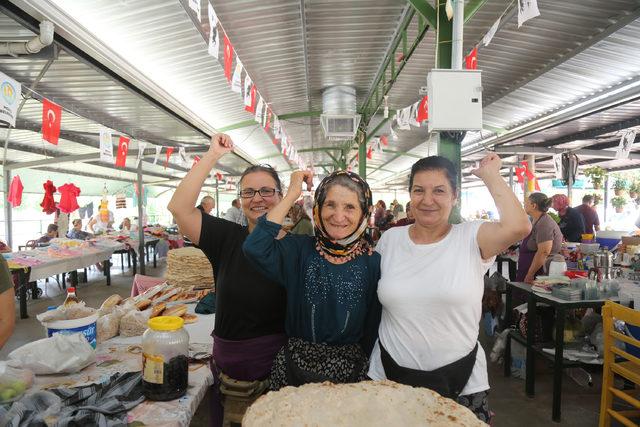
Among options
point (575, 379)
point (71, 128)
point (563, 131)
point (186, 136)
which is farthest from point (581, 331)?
point (71, 128)

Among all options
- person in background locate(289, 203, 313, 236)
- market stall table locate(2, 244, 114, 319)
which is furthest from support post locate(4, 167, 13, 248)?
person in background locate(289, 203, 313, 236)

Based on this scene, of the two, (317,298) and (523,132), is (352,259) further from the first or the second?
(523,132)

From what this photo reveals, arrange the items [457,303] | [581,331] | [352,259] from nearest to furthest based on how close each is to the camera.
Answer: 1. [457,303]
2. [352,259]
3. [581,331]

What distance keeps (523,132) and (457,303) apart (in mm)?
7305

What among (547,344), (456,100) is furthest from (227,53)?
(547,344)

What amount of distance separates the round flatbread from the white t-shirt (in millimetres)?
1548

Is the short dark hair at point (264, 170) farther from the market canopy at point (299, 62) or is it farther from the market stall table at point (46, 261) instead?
the market stall table at point (46, 261)

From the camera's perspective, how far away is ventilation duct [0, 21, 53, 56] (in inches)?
112

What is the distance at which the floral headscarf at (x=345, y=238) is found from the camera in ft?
5.16

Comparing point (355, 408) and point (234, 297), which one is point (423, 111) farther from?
point (355, 408)

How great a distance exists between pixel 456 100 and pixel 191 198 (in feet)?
7.14

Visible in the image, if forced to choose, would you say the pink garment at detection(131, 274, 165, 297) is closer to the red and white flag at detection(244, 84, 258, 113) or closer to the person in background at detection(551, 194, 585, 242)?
the red and white flag at detection(244, 84, 258, 113)

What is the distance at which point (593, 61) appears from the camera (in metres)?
4.84

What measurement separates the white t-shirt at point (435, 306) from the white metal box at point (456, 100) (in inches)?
63.4
